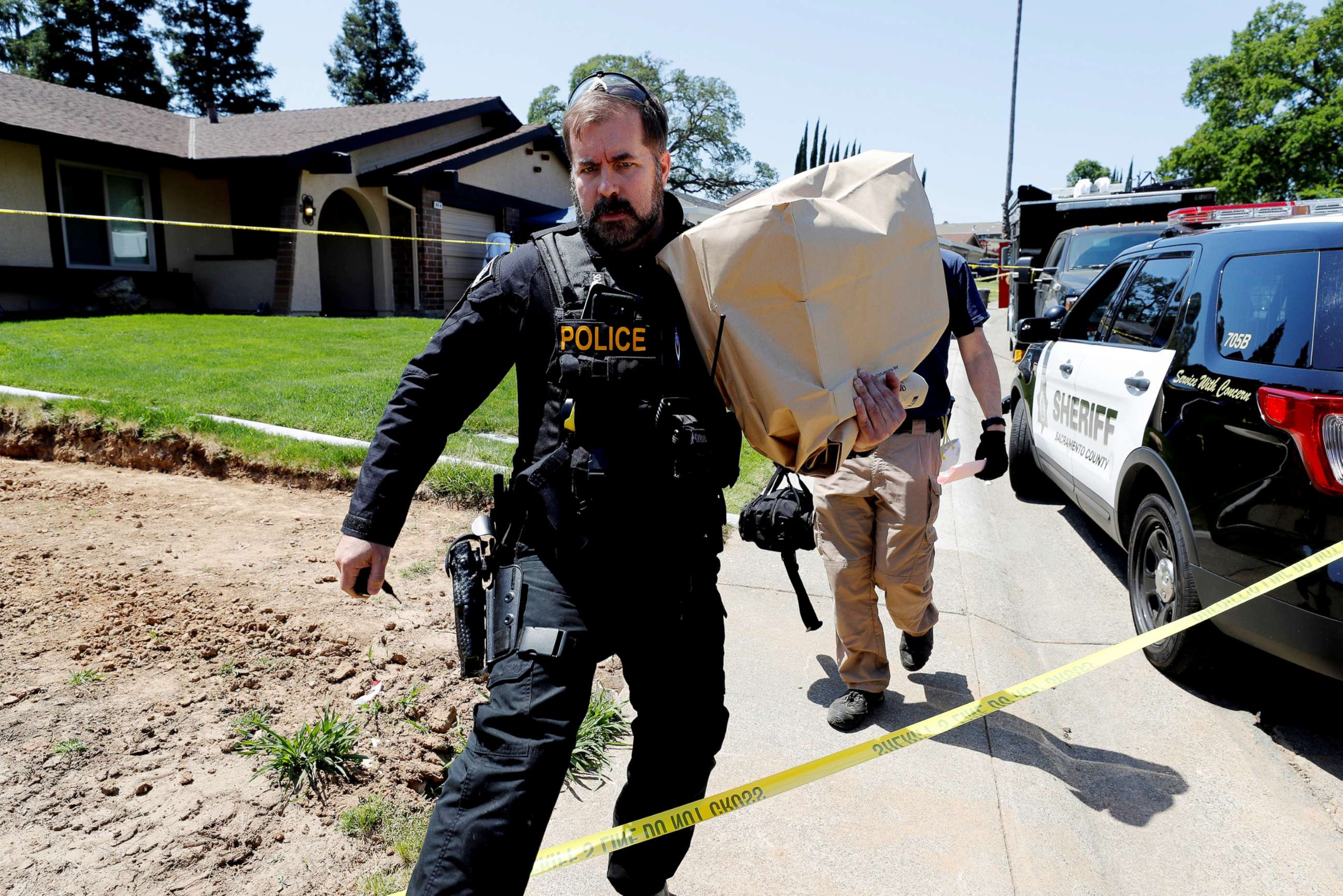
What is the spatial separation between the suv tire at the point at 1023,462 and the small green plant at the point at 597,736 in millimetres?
4348

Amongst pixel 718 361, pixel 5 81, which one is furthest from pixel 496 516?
pixel 5 81

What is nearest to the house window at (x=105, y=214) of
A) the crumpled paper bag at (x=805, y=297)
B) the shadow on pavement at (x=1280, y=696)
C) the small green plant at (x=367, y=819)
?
the small green plant at (x=367, y=819)

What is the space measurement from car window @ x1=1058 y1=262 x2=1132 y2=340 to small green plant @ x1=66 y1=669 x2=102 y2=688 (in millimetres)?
5228

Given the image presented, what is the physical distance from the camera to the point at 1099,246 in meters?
11.6

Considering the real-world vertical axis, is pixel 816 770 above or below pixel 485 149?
below

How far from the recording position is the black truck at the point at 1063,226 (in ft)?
38.2

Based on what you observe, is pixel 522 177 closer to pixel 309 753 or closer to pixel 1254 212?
pixel 1254 212

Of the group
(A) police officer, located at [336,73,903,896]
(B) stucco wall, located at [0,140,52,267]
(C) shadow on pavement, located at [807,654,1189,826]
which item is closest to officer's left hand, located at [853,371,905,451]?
(A) police officer, located at [336,73,903,896]

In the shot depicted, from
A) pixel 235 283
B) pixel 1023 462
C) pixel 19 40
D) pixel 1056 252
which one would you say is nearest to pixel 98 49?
pixel 19 40

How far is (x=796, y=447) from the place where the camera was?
1.94 metres

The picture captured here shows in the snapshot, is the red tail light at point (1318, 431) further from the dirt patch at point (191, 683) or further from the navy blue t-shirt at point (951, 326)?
the dirt patch at point (191, 683)

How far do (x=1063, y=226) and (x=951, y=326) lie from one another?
14.0 metres

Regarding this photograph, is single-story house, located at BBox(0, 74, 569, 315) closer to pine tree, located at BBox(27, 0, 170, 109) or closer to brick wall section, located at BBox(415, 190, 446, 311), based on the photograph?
brick wall section, located at BBox(415, 190, 446, 311)

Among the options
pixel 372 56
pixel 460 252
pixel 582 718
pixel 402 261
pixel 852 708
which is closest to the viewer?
pixel 582 718
